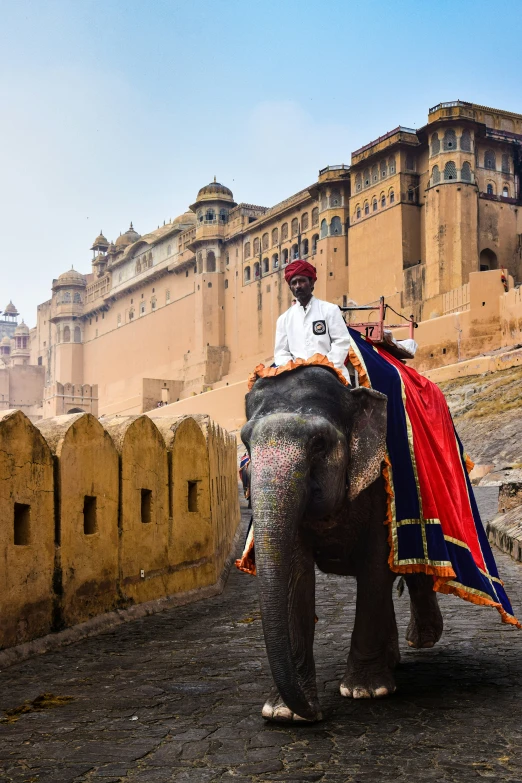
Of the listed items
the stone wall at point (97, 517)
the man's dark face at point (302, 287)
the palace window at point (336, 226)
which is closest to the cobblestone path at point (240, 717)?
the stone wall at point (97, 517)

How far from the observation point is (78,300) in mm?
72188

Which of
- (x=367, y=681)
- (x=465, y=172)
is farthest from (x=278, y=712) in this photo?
(x=465, y=172)

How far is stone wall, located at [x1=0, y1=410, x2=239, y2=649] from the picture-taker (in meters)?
5.74

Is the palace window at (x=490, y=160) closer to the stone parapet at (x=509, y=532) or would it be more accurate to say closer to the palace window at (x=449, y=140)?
the palace window at (x=449, y=140)

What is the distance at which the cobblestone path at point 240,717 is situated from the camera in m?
3.44

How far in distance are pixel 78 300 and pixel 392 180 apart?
120 ft

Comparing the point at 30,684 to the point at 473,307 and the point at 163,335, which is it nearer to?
the point at 473,307

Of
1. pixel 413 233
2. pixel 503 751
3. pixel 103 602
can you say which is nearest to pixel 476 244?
pixel 413 233

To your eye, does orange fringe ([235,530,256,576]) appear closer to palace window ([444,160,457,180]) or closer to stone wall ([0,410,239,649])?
stone wall ([0,410,239,649])

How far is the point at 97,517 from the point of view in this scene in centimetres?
668

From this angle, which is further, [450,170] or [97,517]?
[450,170]

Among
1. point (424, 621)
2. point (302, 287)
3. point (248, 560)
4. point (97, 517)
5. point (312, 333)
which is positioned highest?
point (302, 287)

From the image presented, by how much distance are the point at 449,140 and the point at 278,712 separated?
37583mm

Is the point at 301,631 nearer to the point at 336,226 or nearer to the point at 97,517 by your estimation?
the point at 97,517
